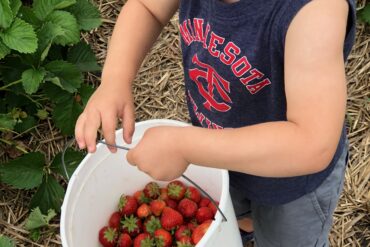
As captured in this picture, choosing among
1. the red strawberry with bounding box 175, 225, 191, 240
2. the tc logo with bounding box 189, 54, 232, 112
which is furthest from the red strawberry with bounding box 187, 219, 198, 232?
the tc logo with bounding box 189, 54, 232, 112

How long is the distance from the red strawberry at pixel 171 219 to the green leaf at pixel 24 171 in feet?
2.09

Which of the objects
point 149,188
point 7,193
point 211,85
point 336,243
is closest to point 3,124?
point 7,193

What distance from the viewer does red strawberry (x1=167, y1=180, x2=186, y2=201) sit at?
4.19ft

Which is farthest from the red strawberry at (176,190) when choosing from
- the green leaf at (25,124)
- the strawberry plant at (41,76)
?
the green leaf at (25,124)

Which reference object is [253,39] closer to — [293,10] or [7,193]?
[293,10]

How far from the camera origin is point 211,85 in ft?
3.47

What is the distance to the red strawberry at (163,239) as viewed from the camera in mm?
1221

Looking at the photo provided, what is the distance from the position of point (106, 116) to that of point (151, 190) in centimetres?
34

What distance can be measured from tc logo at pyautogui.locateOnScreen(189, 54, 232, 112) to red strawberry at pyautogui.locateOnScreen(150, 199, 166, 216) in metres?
0.28

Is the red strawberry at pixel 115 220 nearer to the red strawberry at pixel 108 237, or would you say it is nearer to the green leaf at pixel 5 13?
the red strawberry at pixel 108 237

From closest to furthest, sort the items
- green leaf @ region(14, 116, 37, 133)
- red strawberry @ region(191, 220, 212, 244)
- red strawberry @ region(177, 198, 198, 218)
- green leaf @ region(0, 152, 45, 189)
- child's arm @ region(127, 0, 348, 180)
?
1. child's arm @ region(127, 0, 348, 180)
2. red strawberry @ region(191, 220, 212, 244)
3. red strawberry @ region(177, 198, 198, 218)
4. green leaf @ region(0, 152, 45, 189)
5. green leaf @ region(14, 116, 37, 133)

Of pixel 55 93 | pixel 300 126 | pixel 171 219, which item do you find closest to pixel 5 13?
pixel 55 93

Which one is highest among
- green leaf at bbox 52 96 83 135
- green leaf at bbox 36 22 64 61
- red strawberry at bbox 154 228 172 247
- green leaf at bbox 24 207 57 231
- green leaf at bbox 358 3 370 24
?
green leaf at bbox 358 3 370 24

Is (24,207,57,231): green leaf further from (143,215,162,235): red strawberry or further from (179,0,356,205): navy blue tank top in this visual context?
(179,0,356,205): navy blue tank top
